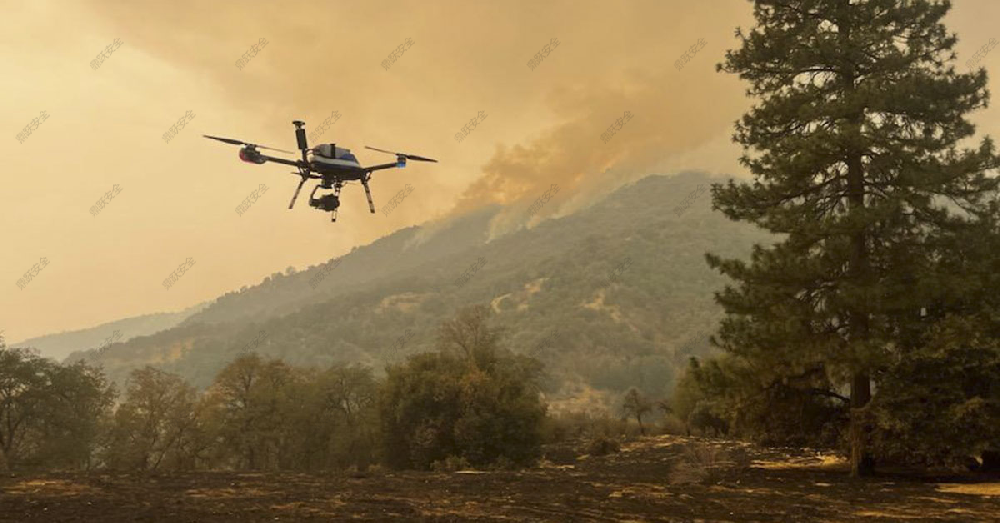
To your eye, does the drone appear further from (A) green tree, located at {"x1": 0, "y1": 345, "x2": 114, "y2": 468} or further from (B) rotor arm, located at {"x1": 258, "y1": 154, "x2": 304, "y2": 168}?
(A) green tree, located at {"x1": 0, "y1": 345, "x2": 114, "y2": 468}

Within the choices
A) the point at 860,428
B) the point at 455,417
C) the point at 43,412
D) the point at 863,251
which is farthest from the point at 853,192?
the point at 43,412

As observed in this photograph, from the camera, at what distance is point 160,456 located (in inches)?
1838

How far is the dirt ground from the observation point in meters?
12.3

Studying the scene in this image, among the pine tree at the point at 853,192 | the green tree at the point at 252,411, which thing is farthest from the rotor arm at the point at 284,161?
the green tree at the point at 252,411

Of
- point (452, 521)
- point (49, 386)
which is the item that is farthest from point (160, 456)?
point (452, 521)

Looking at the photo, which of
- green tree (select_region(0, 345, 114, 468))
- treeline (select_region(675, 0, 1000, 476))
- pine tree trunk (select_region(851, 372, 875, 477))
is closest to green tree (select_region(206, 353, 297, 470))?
green tree (select_region(0, 345, 114, 468))

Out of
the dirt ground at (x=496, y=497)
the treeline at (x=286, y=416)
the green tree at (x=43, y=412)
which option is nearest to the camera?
the dirt ground at (x=496, y=497)

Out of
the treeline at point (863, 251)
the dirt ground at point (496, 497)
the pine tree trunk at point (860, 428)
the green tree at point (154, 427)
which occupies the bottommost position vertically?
the green tree at point (154, 427)

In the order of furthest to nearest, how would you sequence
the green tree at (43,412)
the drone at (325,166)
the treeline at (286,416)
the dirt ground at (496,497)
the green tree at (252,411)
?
the green tree at (252,411) < the green tree at (43,412) < the treeline at (286,416) < the drone at (325,166) < the dirt ground at (496,497)

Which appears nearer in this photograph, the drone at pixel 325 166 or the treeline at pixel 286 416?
the drone at pixel 325 166

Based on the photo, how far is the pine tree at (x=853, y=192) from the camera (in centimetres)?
1705

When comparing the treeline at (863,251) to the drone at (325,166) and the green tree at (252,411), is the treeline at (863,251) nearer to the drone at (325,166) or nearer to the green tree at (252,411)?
the drone at (325,166)

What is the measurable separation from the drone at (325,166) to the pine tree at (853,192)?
12.0 meters

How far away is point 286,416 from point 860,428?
3971 centimetres
